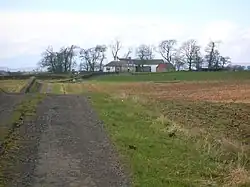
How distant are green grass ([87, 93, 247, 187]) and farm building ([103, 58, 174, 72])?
482 feet

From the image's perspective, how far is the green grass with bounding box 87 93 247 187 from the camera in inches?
339

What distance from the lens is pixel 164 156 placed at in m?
10.8

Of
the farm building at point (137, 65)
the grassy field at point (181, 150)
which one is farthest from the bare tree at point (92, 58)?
the grassy field at point (181, 150)

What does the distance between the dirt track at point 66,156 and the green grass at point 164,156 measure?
16.1 inches

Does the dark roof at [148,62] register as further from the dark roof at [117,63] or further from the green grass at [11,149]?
the green grass at [11,149]

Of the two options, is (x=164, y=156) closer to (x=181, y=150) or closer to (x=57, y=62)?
(x=181, y=150)

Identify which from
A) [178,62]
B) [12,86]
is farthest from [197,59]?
[12,86]

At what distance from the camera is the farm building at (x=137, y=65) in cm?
16500

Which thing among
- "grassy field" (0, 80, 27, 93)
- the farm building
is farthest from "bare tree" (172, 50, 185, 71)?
"grassy field" (0, 80, 27, 93)

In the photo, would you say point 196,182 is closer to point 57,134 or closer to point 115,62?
point 57,134

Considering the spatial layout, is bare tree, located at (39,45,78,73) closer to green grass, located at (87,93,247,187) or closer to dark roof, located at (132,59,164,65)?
dark roof, located at (132,59,164,65)

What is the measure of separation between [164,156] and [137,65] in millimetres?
155438

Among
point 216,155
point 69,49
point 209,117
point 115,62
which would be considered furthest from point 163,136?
point 115,62

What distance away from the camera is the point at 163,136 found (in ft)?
46.3
